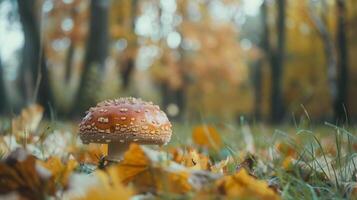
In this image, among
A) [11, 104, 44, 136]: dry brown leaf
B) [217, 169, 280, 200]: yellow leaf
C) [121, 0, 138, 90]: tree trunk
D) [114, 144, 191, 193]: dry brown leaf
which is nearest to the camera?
[217, 169, 280, 200]: yellow leaf

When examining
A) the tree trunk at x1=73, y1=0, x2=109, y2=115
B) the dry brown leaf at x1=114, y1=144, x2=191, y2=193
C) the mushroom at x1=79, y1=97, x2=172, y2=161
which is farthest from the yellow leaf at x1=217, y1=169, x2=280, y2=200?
the tree trunk at x1=73, y1=0, x2=109, y2=115

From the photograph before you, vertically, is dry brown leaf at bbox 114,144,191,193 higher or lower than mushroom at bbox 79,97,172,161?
higher

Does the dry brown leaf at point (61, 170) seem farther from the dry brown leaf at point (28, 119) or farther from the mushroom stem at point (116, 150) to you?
the dry brown leaf at point (28, 119)

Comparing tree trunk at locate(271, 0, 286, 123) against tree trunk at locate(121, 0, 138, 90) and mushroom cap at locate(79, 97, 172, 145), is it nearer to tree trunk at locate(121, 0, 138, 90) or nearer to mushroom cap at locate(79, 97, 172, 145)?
tree trunk at locate(121, 0, 138, 90)

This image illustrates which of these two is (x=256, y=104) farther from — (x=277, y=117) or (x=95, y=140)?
(x=95, y=140)

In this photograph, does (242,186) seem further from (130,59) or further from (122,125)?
(130,59)

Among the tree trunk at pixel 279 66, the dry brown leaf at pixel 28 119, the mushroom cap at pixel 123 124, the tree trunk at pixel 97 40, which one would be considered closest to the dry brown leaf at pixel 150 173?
the mushroom cap at pixel 123 124

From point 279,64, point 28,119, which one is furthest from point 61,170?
point 279,64
